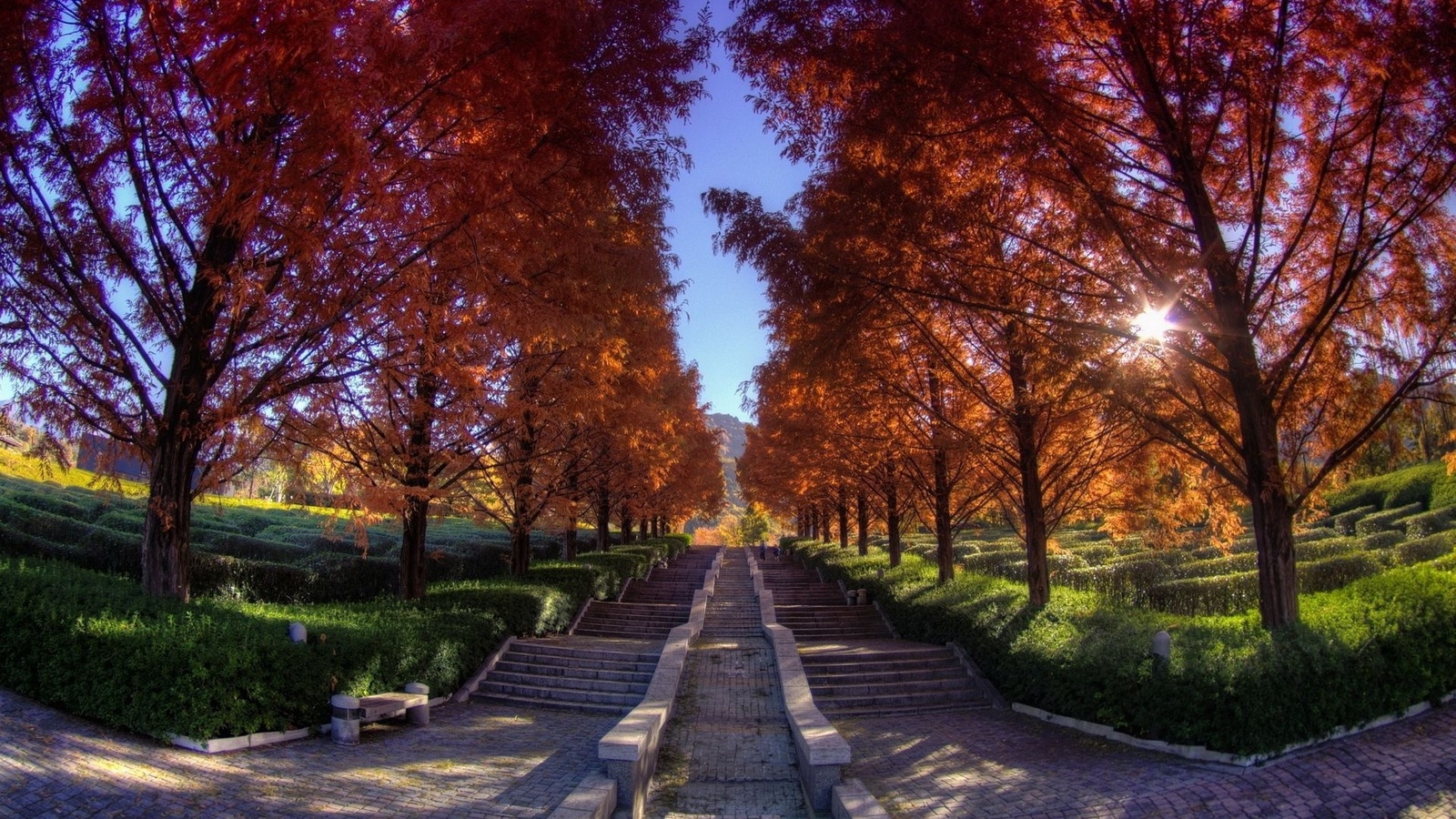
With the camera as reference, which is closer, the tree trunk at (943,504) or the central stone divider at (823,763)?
the central stone divider at (823,763)

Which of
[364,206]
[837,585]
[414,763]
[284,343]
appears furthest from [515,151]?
[837,585]

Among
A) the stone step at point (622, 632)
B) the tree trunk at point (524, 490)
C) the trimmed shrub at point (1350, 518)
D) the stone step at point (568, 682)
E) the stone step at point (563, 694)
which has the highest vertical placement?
the tree trunk at point (524, 490)

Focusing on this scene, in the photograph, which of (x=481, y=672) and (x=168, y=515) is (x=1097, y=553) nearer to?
(x=481, y=672)

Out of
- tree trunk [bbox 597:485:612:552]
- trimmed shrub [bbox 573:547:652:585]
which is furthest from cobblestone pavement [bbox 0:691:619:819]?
tree trunk [bbox 597:485:612:552]

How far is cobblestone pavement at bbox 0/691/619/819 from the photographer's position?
17.0ft

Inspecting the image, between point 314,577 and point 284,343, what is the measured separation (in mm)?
8381

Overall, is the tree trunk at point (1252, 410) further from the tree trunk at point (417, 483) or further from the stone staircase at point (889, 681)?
the tree trunk at point (417, 483)

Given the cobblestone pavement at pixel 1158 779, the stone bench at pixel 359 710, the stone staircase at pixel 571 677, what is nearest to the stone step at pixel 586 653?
the stone staircase at pixel 571 677

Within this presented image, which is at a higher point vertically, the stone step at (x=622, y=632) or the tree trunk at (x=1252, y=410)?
the tree trunk at (x=1252, y=410)

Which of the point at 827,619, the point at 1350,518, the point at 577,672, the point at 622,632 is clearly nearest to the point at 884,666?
the point at 577,672

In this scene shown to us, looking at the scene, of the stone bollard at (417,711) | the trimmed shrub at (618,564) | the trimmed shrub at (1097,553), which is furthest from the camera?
the trimmed shrub at (1097,553)

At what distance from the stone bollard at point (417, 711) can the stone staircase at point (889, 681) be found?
527 centimetres

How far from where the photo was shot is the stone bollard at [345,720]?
812cm

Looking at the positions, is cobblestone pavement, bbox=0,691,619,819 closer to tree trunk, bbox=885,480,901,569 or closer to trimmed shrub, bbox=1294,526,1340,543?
tree trunk, bbox=885,480,901,569
